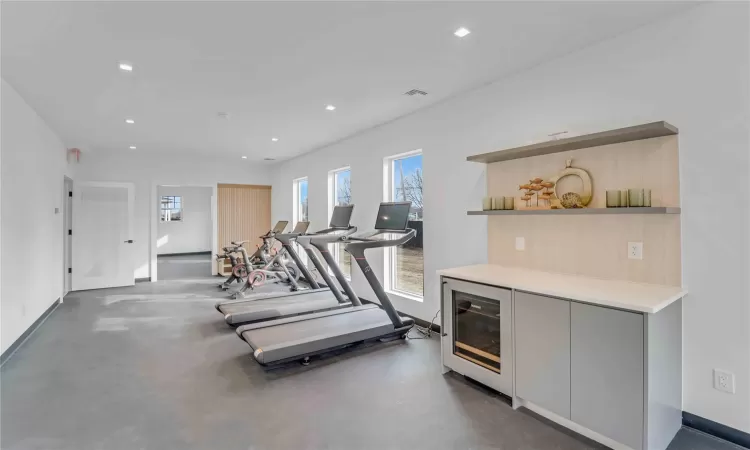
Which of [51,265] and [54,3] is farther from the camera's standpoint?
[51,265]

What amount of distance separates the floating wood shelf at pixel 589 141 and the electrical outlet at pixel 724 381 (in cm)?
151

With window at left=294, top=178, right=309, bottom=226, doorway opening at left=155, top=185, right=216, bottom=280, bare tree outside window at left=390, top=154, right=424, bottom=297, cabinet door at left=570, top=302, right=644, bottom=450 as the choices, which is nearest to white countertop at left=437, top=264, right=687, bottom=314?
cabinet door at left=570, top=302, right=644, bottom=450

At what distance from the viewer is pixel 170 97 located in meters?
3.95

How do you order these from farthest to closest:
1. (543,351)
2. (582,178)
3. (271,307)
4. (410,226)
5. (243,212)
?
(243,212) < (271,307) < (410,226) < (582,178) < (543,351)

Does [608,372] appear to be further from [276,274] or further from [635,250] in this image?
[276,274]

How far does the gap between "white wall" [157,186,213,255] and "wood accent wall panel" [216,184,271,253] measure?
13.7 ft

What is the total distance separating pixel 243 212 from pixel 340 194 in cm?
354

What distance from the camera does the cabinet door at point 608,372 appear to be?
1.96 m

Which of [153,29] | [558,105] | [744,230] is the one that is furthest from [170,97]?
[744,230]

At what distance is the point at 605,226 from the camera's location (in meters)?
2.68

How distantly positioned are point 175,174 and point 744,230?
8.78 m

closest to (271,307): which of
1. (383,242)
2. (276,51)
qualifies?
(383,242)

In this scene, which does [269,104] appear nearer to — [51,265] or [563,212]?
[563,212]

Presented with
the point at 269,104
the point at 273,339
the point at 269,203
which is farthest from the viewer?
the point at 269,203
